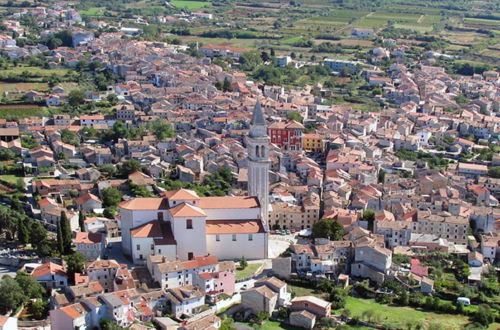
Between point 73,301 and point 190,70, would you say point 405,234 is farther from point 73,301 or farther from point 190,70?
point 190,70

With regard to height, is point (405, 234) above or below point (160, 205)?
below

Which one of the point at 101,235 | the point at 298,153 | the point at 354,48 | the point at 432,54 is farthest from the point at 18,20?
the point at 101,235

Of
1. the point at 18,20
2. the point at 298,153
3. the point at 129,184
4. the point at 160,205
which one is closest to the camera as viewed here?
the point at 160,205

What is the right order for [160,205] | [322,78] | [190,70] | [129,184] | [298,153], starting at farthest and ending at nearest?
[322,78], [190,70], [298,153], [129,184], [160,205]

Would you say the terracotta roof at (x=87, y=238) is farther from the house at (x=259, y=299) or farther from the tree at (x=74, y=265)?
the house at (x=259, y=299)

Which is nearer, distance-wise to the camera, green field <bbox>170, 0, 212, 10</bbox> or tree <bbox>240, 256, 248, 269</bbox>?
tree <bbox>240, 256, 248, 269</bbox>

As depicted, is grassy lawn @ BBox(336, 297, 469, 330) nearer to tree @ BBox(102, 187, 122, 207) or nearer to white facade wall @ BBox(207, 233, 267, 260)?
white facade wall @ BBox(207, 233, 267, 260)

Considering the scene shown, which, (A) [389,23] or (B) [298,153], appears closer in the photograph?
(B) [298,153]

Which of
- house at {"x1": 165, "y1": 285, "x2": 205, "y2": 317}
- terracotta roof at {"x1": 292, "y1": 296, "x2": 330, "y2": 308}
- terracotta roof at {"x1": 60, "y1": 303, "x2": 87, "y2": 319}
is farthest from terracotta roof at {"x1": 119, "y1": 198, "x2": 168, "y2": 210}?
terracotta roof at {"x1": 292, "y1": 296, "x2": 330, "y2": 308}
